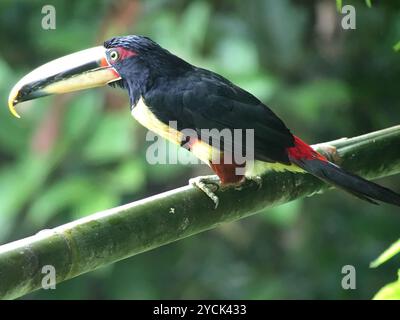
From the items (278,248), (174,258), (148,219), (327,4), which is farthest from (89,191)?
(148,219)

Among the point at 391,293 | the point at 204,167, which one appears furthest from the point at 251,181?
the point at 204,167

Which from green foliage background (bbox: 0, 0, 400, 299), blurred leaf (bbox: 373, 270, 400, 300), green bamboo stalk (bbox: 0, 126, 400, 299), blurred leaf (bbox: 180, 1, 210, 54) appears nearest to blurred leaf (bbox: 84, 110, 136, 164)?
green foliage background (bbox: 0, 0, 400, 299)

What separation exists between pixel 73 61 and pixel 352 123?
1.77 metres

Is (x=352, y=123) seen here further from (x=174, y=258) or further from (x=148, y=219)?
(x=148, y=219)

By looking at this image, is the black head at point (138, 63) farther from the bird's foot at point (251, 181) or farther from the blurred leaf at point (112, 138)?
the blurred leaf at point (112, 138)

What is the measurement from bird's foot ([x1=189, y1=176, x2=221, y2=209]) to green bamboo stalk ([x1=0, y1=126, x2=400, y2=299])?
0.07ft

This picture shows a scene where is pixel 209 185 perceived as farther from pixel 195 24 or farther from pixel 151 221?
pixel 195 24

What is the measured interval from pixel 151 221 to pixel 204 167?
209 centimetres

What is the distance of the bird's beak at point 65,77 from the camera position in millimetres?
2047

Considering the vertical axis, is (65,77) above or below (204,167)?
below

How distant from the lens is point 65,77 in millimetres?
2051

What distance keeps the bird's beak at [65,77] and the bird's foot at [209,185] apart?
0.34 m

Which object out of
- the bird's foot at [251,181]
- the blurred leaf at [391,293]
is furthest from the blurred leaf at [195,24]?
the blurred leaf at [391,293]

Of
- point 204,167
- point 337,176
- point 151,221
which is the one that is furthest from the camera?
point 204,167
